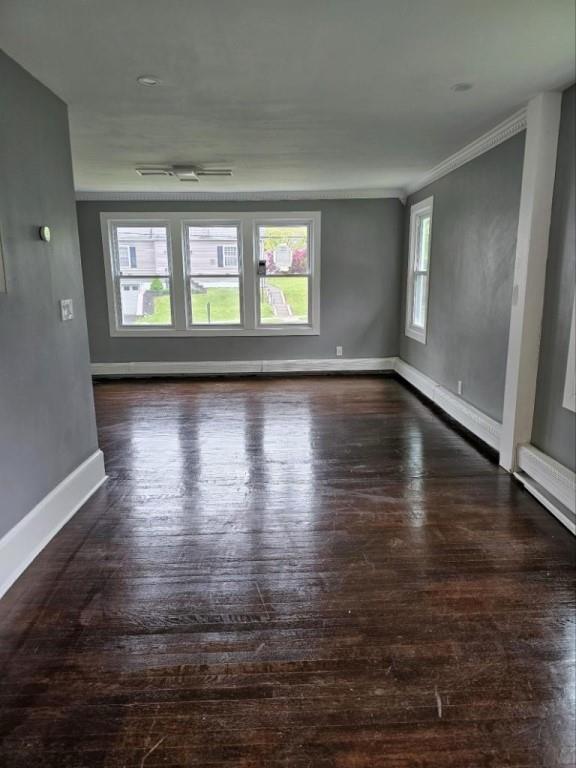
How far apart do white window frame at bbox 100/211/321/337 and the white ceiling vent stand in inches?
46.5

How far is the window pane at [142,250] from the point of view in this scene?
6371 mm

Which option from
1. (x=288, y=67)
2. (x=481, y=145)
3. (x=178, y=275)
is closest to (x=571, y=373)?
(x=481, y=145)

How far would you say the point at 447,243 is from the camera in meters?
4.81

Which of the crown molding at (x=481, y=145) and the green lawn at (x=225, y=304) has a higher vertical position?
the crown molding at (x=481, y=145)

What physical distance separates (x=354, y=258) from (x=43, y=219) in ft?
14.7

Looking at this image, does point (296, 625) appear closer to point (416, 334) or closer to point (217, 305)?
point (416, 334)

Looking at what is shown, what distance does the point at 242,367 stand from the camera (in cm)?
670

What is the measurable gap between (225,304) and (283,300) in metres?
0.79

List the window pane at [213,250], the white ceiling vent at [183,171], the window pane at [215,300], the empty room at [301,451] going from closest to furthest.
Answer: the empty room at [301,451] → the white ceiling vent at [183,171] → the window pane at [213,250] → the window pane at [215,300]

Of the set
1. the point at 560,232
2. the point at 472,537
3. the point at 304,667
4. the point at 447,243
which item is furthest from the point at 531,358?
the point at 304,667

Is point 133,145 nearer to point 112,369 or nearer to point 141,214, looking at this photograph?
point 141,214

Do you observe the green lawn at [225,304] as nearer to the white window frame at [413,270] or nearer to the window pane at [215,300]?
the window pane at [215,300]

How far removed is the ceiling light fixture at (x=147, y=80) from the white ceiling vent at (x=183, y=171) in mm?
2167

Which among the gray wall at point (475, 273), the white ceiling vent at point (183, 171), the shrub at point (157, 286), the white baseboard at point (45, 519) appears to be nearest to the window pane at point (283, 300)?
the shrub at point (157, 286)
